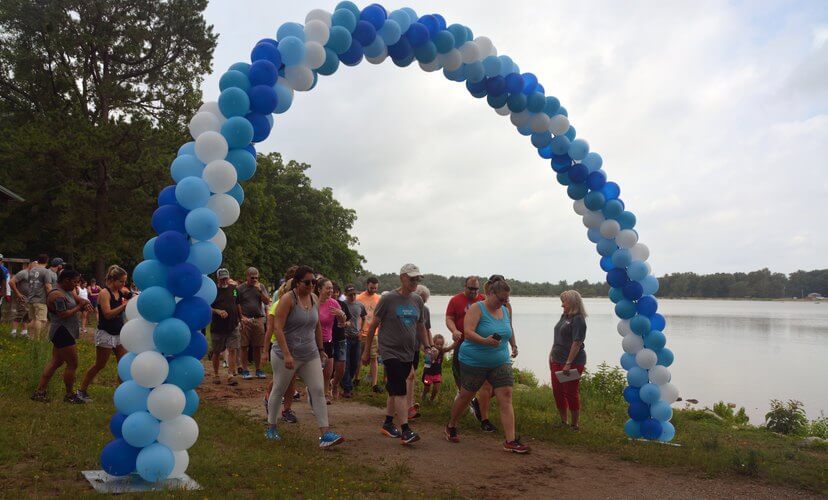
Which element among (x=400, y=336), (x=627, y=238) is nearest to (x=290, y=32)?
(x=400, y=336)

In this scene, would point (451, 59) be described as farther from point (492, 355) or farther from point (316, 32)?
point (492, 355)

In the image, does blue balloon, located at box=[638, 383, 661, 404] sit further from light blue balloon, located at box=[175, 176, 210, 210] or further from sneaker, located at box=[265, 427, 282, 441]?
light blue balloon, located at box=[175, 176, 210, 210]

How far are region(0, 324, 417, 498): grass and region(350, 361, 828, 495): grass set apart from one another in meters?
2.49

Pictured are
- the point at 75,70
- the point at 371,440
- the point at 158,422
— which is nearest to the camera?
the point at 158,422

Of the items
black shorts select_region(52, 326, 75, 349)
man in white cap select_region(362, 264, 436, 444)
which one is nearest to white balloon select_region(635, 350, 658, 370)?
man in white cap select_region(362, 264, 436, 444)

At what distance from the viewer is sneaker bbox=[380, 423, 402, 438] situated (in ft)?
22.7

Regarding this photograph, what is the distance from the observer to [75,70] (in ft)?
77.2

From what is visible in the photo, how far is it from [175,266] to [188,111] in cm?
2179

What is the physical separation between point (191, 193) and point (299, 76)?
5.30 ft

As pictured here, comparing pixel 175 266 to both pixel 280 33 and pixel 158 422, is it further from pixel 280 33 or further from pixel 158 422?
pixel 280 33

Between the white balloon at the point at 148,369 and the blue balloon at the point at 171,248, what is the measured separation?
75cm

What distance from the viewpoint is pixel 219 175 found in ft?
17.3

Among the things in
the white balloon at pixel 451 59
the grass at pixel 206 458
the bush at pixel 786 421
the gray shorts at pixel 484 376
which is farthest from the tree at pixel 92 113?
the bush at pixel 786 421

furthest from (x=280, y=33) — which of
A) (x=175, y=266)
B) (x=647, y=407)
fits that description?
(x=647, y=407)
